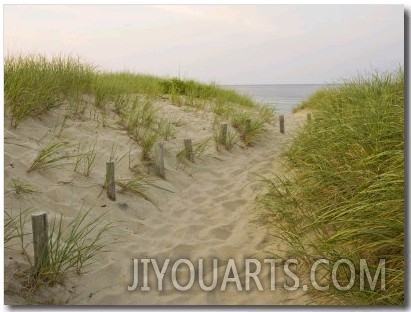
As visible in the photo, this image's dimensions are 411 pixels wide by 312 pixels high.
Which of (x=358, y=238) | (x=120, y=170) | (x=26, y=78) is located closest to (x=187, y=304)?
A: (x=358, y=238)

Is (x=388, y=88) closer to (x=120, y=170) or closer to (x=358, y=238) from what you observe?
(x=358, y=238)

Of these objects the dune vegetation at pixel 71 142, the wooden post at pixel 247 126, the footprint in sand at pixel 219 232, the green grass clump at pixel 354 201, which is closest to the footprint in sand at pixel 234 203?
the green grass clump at pixel 354 201

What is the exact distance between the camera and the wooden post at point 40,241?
2.61 meters

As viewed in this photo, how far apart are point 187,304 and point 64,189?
1.91 m

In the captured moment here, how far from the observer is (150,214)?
417 cm

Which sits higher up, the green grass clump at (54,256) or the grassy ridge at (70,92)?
the grassy ridge at (70,92)

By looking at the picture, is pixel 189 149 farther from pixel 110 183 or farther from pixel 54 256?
pixel 54 256

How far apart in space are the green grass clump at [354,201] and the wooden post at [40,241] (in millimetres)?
1675

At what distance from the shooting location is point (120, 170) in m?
4.76

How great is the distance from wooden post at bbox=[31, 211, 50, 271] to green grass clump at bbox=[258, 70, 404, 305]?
167cm

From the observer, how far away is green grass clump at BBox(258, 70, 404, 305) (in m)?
2.38

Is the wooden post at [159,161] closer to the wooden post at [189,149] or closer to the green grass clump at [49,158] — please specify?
the wooden post at [189,149]

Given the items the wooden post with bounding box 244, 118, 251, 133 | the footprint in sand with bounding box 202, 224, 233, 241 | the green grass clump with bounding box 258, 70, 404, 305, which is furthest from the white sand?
the wooden post with bounding box 244, 118, 251, 133

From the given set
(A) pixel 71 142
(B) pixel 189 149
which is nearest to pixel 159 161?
(B) pixel 189 149
